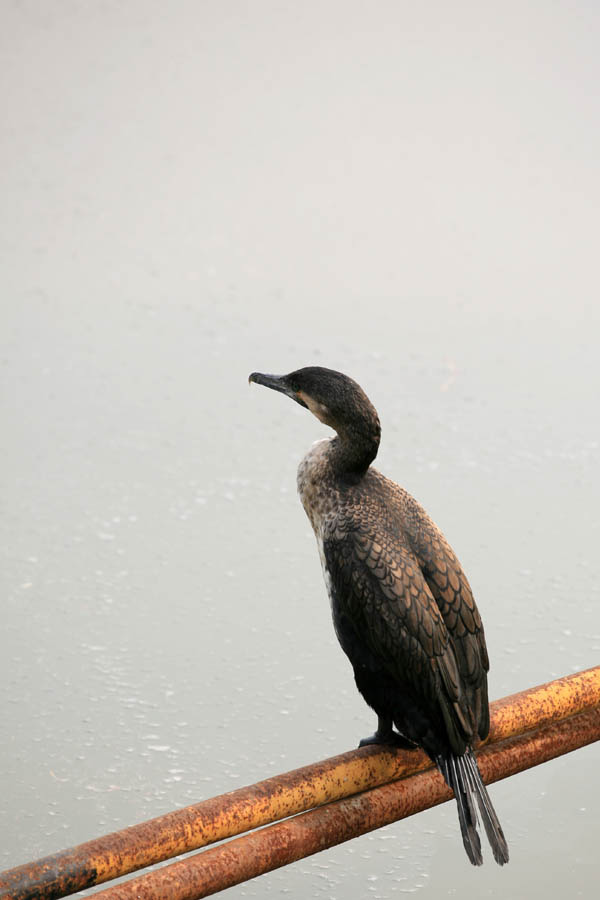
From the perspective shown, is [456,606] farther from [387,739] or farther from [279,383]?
[279,383]

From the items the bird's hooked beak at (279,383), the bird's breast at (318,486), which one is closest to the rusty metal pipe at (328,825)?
the bird's breast at (318,486)

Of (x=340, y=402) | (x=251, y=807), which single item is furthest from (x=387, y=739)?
(x=340, y=402)

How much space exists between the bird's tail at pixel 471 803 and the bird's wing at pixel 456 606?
0.05 metres

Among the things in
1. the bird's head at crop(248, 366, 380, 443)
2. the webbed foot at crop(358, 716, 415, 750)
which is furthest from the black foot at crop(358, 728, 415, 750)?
the bird's head at crop(248, 366, 380, 443)

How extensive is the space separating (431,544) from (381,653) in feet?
0.45

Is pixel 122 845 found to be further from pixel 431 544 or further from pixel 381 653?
pixel 431 544

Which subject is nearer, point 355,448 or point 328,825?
point 328,825

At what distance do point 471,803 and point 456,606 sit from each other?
0.69 ft

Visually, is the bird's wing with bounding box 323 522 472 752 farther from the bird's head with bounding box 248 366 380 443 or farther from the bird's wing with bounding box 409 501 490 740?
the bird's head with bounding box 248 366 380 443

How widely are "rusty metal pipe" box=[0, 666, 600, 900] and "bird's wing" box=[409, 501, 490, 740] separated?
5 centimetres

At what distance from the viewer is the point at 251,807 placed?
3.50ft

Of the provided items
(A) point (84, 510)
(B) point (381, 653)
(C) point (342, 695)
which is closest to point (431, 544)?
(B) point (381, 653)

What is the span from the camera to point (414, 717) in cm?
124

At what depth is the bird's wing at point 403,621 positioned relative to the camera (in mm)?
1212
